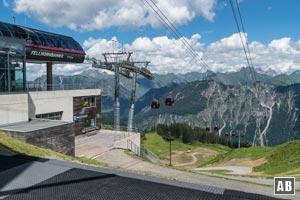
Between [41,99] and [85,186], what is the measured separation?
77.4ft

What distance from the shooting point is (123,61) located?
40.6 m

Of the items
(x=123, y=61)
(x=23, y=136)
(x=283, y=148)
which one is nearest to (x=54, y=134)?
(x=23, y=136)

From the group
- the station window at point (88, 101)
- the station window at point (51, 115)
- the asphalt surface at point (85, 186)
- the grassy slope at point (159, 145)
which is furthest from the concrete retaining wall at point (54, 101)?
the grassy slope at point (159, 145)

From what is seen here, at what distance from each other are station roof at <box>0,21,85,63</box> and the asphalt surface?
20.8 meters

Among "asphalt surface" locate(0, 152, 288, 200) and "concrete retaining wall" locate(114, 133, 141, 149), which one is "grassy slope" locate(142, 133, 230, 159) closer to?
"concrete retaining wall" locate(114, 133, 141, 149)

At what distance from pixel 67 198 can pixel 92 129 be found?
32.6 m

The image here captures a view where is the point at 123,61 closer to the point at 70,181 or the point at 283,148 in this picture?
the point at 283,148

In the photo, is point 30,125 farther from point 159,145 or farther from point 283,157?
point 159,145

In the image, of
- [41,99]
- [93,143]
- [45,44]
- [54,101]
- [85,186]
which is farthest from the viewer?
[45,44]

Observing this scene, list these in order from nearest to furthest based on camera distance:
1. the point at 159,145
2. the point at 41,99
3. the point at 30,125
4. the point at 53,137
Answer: the point at 53,137 < the point at 30,125 < the point at 41,99 < the point at 159,145

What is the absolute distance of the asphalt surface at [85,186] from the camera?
24.5 feet

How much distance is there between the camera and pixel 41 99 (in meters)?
29.8

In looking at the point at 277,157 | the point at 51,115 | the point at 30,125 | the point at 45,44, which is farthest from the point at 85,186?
the point at 277,157

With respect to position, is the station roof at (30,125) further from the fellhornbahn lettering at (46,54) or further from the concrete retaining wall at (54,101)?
the fellhornbahn lettering at (46,54)
